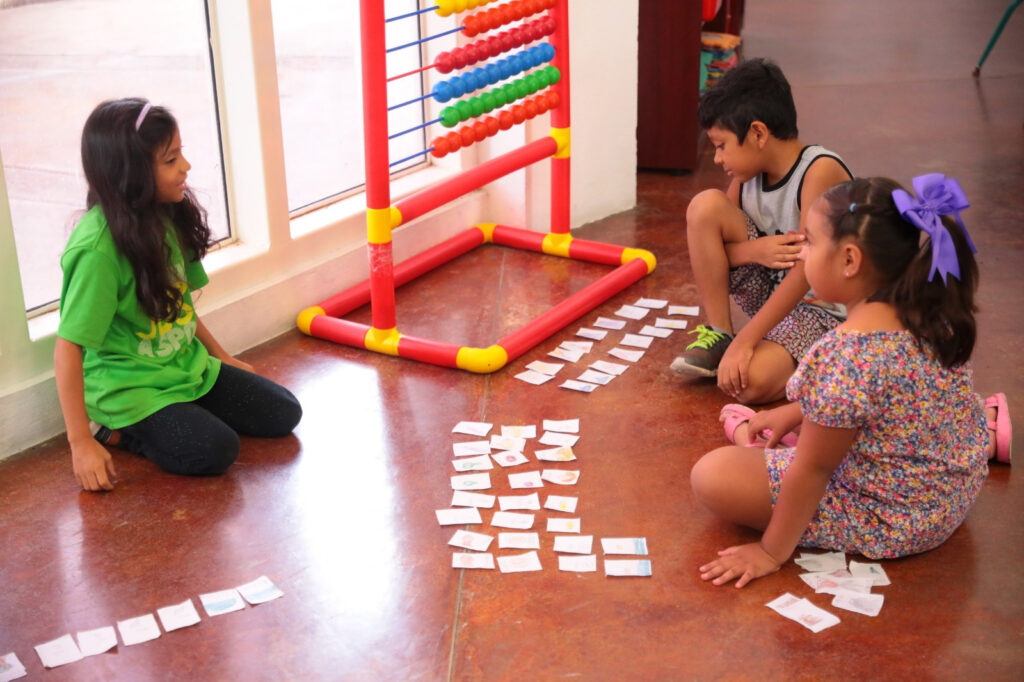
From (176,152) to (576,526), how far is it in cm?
123

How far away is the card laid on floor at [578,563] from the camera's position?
228 centimetres

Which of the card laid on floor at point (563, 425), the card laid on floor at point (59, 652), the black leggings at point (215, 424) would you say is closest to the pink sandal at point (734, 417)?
the card laid on floor at point (563, 425)

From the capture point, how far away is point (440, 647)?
6.75ft

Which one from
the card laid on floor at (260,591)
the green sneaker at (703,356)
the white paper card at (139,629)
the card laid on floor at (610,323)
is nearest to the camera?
the white paper card at (139,629)

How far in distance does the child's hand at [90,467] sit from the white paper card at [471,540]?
2.71 ft

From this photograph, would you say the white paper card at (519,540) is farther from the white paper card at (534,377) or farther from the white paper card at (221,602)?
the white paper card at (534,377)

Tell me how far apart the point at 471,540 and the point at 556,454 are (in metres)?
0.41

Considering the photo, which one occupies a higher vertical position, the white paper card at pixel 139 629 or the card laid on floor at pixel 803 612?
the card laid on floor at pixel 803 612

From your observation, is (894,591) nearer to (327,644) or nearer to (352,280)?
(327,644)

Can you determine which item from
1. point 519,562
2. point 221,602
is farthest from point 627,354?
point 221,602

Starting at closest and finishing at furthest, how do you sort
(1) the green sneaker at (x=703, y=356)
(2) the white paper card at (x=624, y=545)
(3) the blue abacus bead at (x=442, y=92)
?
1. (2) the white paper card at (x=624, y=545)
2. (1) the green sneaker at (x=703, y=356)
3. (3) the blue abacus bead at (x=442, y=92)

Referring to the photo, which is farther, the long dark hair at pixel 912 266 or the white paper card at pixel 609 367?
the white paper card at pixel 609 367

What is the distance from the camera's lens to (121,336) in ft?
8.70

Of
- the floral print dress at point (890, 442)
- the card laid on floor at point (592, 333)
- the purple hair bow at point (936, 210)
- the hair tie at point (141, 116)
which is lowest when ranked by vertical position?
the card laid on floor at point (592, 333)
